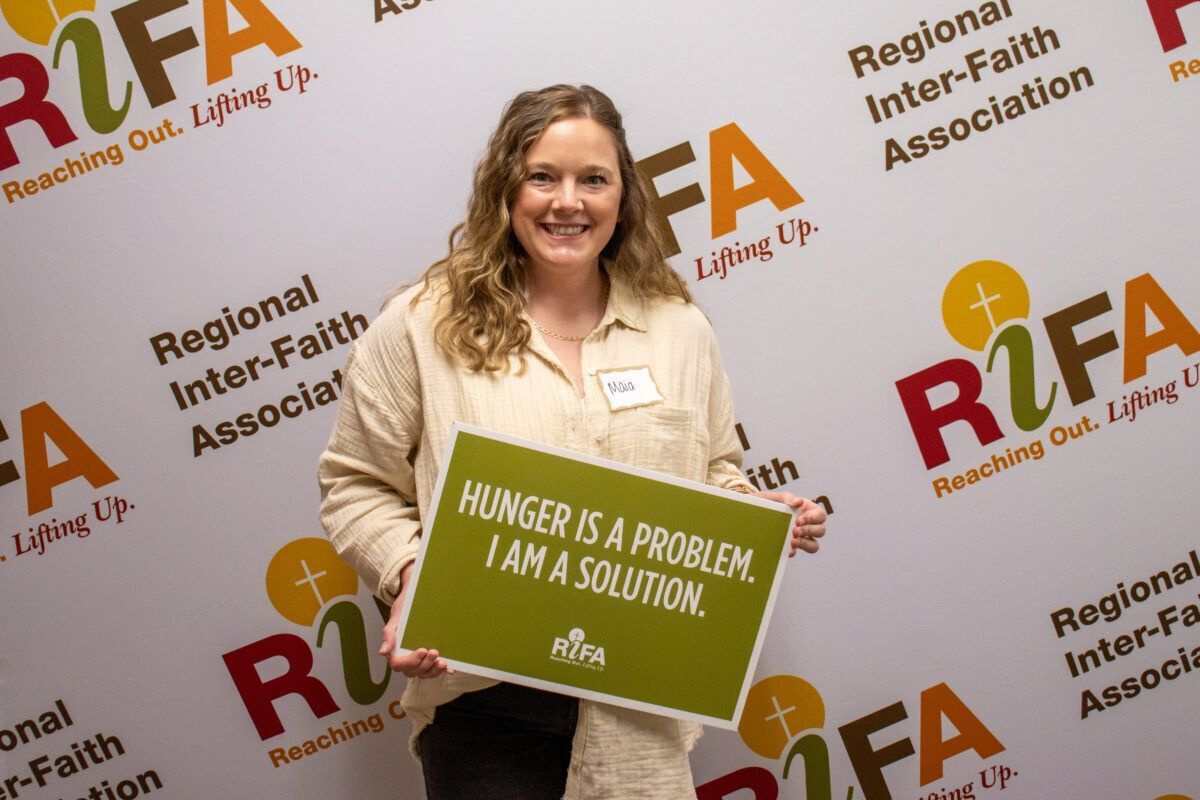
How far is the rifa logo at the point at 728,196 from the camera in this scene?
2.00 metres

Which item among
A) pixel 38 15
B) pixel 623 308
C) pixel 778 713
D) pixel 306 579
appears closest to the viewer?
pixel 623 308

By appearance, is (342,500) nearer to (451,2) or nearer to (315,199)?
(315,199)

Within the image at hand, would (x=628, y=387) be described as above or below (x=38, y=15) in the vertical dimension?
below

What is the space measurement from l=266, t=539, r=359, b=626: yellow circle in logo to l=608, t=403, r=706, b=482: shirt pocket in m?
0.83

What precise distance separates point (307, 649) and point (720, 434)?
99 cm

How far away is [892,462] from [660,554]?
0.88m

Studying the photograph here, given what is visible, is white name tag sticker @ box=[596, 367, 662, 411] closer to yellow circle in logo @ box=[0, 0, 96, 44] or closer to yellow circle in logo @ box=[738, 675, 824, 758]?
yellow circle in logo @ box=[738, 675, 824, 758]

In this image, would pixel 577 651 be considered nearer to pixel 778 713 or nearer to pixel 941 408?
pixel 778 713

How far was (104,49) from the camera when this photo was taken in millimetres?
1896

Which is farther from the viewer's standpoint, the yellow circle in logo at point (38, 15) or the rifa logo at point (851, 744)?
the rifa logo at point (851, 744)

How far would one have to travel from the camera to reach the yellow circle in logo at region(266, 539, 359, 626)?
6.54 ft

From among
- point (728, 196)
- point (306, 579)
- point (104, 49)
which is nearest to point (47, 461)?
point (306, 579)

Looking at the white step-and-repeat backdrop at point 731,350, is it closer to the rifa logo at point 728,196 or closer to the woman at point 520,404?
the rifa logo at point 728,196

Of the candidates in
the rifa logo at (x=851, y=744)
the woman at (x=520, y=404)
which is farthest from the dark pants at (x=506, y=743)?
the rifa logo at (x=851, y=744)
